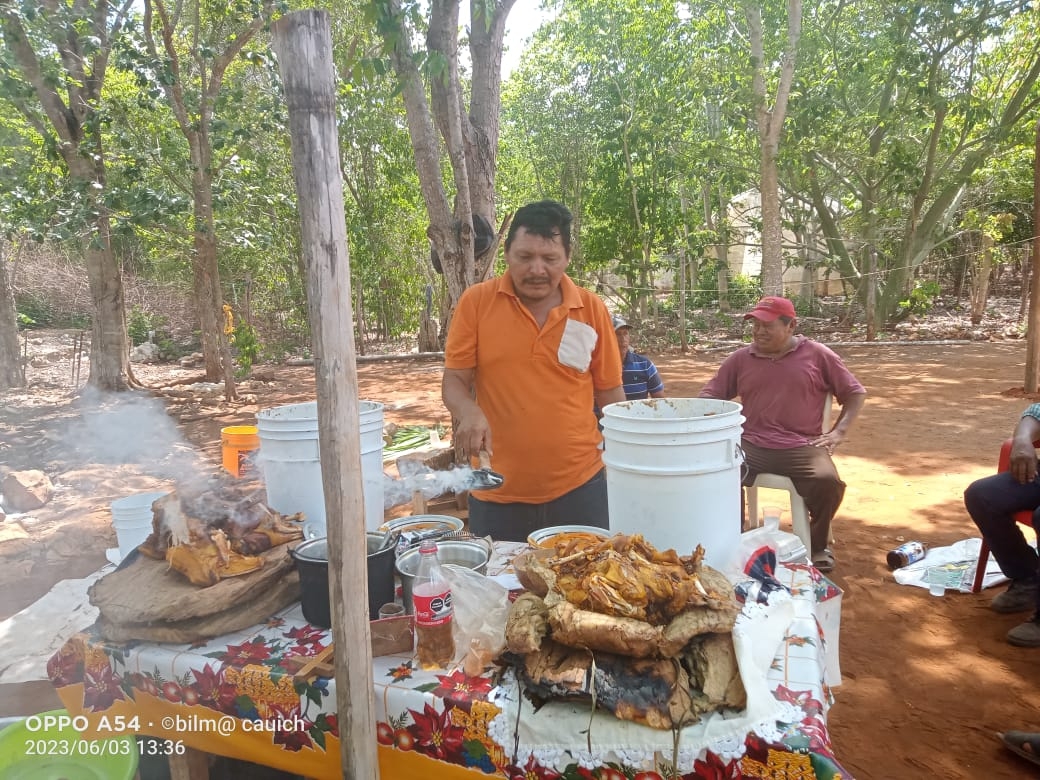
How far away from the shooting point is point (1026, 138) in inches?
514

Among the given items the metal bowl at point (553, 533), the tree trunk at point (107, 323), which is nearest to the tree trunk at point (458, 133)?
the metal bowl at point (553, 533)

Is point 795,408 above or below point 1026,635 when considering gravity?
above

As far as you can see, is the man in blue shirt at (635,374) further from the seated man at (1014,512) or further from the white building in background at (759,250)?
the white building in background at (759,250)

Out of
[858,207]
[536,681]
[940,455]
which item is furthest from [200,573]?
[858,207]

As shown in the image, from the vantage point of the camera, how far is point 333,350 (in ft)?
4.16

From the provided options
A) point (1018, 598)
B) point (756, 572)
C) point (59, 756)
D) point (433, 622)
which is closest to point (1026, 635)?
point (1018, 598)

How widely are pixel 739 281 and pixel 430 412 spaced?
16.5m

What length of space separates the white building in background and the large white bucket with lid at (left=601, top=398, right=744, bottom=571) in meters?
13.9

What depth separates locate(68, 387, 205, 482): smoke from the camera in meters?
7.56

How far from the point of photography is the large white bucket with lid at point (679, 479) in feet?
5.72

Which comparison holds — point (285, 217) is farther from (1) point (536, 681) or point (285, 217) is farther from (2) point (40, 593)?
(1) point (536, 681)

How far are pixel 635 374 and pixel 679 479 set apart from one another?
279 centimetres

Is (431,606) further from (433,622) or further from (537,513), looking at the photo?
(537,513)

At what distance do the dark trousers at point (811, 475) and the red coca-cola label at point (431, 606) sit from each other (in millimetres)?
2832
